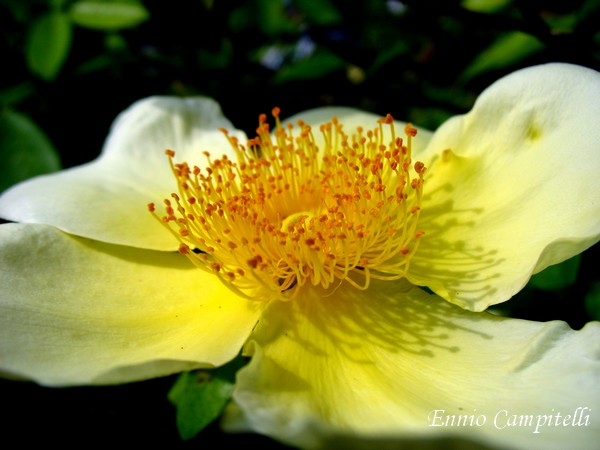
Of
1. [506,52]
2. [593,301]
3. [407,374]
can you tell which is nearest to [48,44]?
[506,52]

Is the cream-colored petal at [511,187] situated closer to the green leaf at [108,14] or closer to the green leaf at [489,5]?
the green leaf at [489,5]

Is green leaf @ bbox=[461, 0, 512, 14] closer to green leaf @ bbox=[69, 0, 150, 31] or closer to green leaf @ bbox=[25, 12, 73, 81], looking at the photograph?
green leaf @ bbox=[69, 0, 150, 31]

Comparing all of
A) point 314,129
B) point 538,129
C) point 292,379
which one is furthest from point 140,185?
point 538,129

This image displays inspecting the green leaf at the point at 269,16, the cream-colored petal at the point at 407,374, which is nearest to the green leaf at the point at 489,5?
the green leaf at the point at 269,16

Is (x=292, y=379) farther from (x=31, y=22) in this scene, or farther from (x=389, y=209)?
(x=31, y=22)

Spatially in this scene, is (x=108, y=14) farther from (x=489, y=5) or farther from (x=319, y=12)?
(x=489, y=5)

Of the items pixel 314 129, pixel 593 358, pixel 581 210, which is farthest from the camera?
pixel 314 129

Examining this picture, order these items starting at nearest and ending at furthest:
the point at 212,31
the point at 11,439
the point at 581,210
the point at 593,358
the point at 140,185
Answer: the point at 593,358, the point at 581,210, the point at 11,439, the point at 140,185, the point at 212,31
